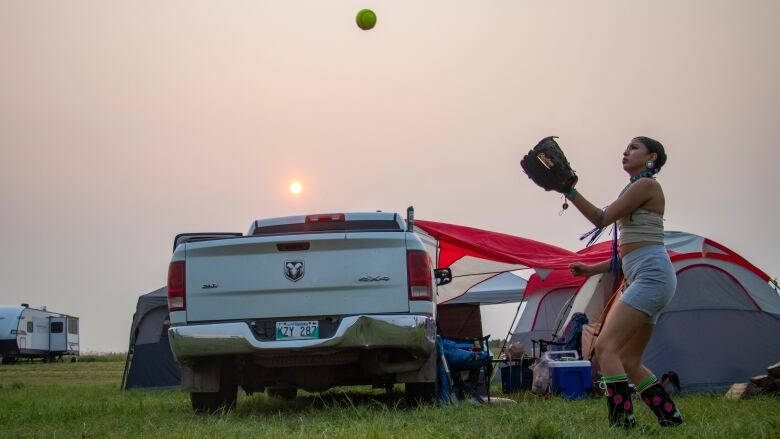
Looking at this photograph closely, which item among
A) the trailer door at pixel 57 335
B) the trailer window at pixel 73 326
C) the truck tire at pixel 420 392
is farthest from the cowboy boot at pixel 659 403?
the trailer window at pixel 73 326

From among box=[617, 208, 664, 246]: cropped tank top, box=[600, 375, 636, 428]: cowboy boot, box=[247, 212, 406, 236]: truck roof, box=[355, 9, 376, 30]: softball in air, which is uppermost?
box=[355, 9, 376, 30]: softball in air

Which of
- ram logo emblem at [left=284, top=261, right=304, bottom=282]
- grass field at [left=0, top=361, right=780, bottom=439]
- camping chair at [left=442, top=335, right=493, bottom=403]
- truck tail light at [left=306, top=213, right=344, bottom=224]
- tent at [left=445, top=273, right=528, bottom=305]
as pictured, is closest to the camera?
grass field at [left=0, top=361, right=780, bottom=439]

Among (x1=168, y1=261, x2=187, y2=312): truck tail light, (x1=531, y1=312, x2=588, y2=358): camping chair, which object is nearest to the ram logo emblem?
(x1=168, y1=261, x2=187, y2=312): truck tail light

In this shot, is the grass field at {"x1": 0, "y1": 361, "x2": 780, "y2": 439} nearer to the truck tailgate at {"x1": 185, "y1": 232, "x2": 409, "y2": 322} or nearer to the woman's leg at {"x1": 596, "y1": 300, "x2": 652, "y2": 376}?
the woman's leg at {"x1": 596, "y1": 300, "x2": 652, "y2": 376}

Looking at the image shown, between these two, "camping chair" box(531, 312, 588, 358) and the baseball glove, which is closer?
the baseball glove

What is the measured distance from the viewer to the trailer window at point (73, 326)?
1620 inches

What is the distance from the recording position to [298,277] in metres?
7.46

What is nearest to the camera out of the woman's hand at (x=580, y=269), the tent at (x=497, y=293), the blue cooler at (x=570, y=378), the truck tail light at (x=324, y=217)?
the woman's hand at (x=580, y=269)

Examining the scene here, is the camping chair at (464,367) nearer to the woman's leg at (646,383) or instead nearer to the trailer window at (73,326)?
the woman's leg at (646,383)

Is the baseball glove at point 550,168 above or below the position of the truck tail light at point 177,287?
above

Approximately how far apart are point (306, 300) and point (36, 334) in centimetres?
3416

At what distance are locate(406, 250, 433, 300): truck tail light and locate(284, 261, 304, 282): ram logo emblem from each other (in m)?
0.92

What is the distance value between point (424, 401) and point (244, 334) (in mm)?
1832

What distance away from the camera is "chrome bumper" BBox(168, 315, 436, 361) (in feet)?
23.8
